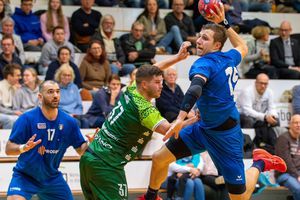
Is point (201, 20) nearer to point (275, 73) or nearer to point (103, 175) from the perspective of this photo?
point (275, 73)

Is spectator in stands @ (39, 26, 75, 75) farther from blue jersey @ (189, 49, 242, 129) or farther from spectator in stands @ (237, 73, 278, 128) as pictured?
blue jersey @ (189, 49, 242, 129)

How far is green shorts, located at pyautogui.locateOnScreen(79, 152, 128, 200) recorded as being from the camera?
6340 millimetres

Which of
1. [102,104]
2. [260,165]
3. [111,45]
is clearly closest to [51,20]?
[111,45]

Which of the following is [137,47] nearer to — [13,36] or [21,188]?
[13,36]

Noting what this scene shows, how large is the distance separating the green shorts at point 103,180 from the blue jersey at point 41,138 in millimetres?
1034

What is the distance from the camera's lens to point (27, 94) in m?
10.7

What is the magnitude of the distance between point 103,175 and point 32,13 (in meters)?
6.87

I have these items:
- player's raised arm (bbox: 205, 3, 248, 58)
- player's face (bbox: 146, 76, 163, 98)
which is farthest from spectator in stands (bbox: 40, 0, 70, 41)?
player's face (bbox: 146, 76, 163, 98)

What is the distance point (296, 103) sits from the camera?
12.0m

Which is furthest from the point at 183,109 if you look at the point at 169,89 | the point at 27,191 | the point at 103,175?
the point at 169,89

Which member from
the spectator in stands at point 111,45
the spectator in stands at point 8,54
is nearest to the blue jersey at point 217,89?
the spectator in stands at point 8,54

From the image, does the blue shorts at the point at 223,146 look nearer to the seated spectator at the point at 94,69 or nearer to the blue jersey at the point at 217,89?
the blue jersey at the point at 217,89

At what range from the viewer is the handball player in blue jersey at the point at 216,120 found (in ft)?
22.3

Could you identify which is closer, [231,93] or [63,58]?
[231,93]
